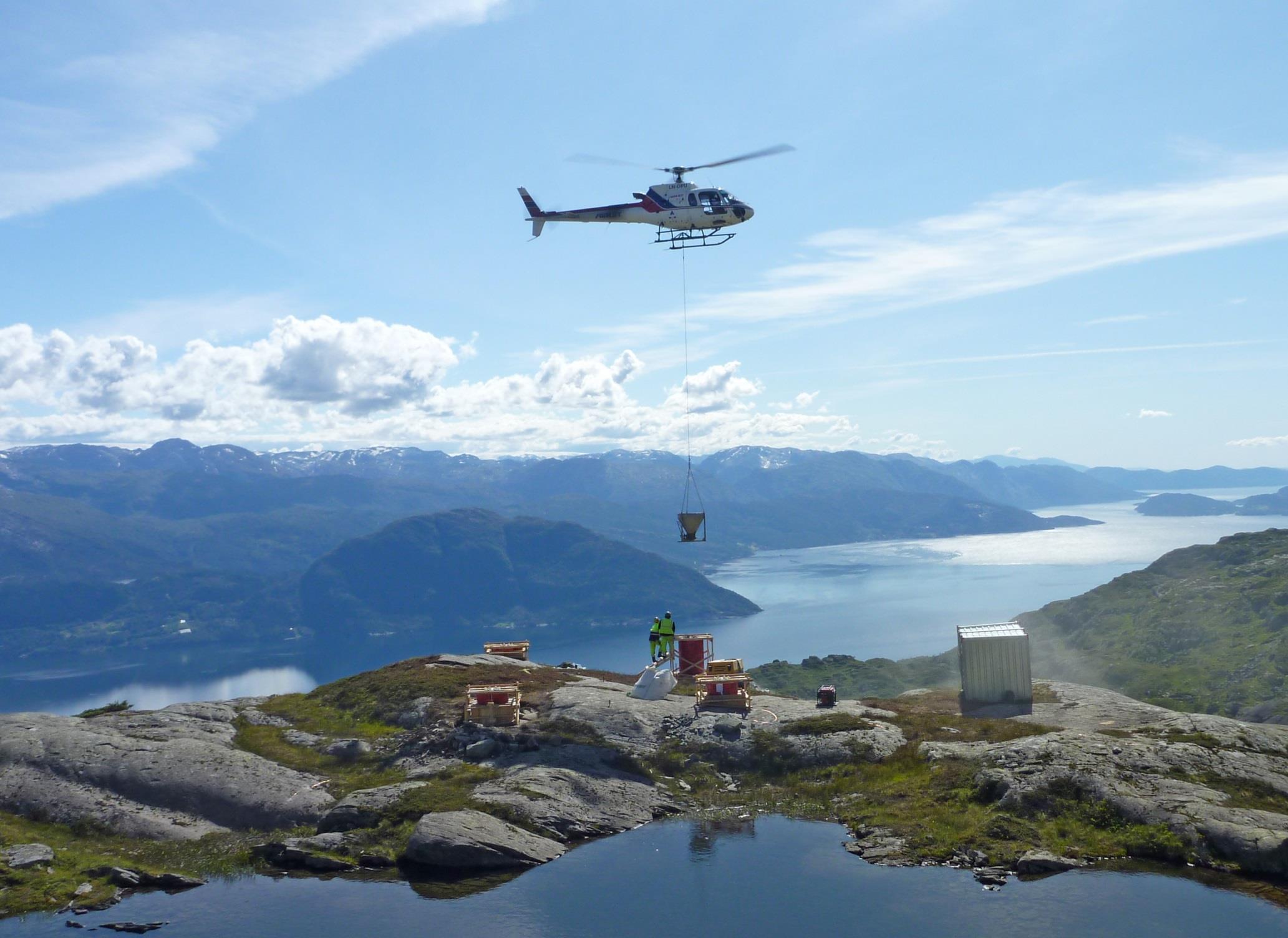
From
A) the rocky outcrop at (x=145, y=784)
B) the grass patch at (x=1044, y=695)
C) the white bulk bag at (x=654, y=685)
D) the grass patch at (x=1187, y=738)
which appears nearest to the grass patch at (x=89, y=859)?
the rocky outcrop at (x=145, y=784)

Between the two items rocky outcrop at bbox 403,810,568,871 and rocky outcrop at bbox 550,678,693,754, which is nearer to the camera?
rocky outcrop at bbox 403,810,568,871

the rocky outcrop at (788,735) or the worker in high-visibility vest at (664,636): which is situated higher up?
the worker in high-visibility vest at (664,636)

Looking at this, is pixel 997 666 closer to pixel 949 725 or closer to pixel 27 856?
pixel 949 725

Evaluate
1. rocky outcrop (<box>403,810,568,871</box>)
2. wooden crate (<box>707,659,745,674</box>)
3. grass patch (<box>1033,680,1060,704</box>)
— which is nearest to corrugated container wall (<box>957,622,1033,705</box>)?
grass patch (<box>1033,680,1060,704</box>)

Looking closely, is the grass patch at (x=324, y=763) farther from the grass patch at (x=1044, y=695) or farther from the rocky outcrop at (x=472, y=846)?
the grass patch at (x=1044, y=695)

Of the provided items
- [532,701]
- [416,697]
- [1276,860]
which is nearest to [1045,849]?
[1276,860]

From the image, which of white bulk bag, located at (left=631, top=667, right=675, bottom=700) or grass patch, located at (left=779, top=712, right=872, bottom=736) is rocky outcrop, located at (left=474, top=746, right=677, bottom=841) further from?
grass patch, located at (left=779, top=712, right=872, bottom=736)

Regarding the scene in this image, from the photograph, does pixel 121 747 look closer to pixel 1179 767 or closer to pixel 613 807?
pixel 613 807
